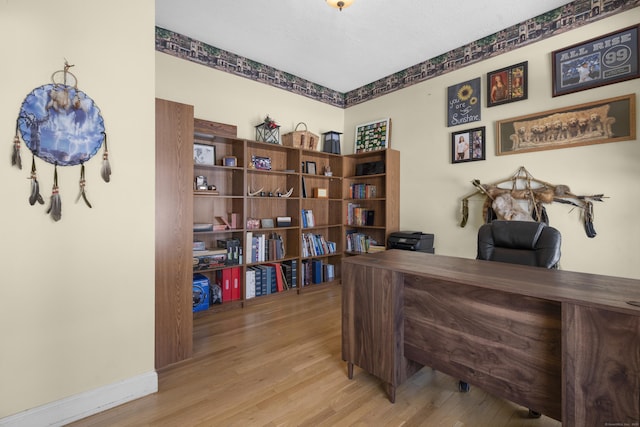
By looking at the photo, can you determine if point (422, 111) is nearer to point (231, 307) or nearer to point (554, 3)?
point (554, 3)

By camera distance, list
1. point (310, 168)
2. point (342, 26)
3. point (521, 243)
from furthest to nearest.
A: point (310, 168) → point (342, 26) → point (521, 243)

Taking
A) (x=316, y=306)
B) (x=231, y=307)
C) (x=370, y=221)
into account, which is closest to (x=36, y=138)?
(x=231, y=307)

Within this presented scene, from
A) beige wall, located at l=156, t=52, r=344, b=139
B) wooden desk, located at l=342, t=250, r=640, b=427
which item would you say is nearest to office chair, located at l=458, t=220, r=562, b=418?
wooden desk, located at l=342, t=250, r=640, b=427

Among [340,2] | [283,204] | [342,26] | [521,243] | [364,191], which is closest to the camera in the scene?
[521,243]

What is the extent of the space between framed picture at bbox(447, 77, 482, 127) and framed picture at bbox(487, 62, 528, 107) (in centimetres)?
13

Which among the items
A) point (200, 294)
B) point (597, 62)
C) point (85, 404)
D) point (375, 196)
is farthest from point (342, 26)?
point (85, 404)

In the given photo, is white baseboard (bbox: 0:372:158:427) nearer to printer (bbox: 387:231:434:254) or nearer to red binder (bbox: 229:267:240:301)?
red binder (bbox: 229:267:240:301)

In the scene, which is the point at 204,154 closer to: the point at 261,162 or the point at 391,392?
the point at 261,162

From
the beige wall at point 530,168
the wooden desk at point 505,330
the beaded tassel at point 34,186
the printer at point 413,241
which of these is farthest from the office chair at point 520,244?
the beaded tassel at point 34,186

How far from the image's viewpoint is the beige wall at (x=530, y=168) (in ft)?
7.69

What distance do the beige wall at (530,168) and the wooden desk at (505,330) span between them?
147cm

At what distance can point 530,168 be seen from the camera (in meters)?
2.79

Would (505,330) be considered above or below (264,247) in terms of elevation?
below

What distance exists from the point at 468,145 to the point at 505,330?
95.5 inches
